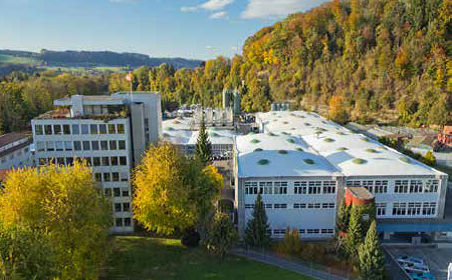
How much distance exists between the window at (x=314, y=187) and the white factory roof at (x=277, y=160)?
3.47 feet

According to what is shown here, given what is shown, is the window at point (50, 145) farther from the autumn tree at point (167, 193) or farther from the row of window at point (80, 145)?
the autumn tree at point (167, 193)

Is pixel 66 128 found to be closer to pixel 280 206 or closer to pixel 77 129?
pixel 77 129

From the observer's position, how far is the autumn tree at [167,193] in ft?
106

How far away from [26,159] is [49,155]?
27215 millimetres

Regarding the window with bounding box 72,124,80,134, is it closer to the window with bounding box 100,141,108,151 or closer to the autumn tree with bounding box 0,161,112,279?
the window with bounding box 100,141,108,151

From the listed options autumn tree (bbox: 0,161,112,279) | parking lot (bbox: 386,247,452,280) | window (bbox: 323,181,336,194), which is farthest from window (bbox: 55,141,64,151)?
parking lot (bbox: 386,247,452,280)

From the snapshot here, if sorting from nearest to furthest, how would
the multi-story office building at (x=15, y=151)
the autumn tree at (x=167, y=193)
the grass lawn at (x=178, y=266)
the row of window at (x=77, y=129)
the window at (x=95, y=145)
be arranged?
the grass lawn at (x=178, y=266), the autumn tree at (x=167, y=193), the row of window at (x=77, y=129), the window at (x=95, y=145), the multi-story office building at (x=15, y=151)

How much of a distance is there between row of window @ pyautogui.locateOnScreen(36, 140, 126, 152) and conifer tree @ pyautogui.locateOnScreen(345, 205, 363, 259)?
26603 mm

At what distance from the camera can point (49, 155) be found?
35.4 meters

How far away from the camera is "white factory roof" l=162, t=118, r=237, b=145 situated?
2579 inches

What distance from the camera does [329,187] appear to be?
35688 millimetres

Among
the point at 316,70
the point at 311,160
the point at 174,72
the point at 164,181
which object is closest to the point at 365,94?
the point at 316,70

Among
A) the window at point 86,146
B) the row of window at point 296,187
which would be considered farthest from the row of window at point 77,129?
the row of window at point 296,187

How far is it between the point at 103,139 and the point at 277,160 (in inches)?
854
